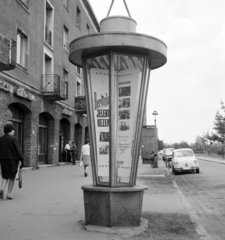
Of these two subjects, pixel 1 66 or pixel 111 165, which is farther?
pixel 1 66

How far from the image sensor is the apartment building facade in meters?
15.4

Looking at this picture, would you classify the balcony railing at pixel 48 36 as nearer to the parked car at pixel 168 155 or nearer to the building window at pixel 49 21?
the building window at pixel 49 21

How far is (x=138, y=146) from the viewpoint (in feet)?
18.5

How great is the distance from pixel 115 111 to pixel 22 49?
1357 cm

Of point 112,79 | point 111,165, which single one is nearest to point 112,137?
point 111,165

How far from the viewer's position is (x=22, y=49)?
17.8 meters

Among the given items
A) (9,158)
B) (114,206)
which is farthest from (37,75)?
(114,206)

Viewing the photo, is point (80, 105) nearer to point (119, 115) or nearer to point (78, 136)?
point (78, 136)

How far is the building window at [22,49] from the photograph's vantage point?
17297 mm

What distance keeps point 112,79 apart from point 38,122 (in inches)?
590

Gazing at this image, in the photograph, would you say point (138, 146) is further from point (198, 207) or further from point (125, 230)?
point (198, 207)

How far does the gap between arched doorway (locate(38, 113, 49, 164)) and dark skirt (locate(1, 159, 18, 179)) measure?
1298 cm

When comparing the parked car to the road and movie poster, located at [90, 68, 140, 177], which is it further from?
movie poster, located at [90, 68, 140, 177]

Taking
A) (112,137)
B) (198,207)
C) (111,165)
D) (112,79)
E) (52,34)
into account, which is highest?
(52,34)
